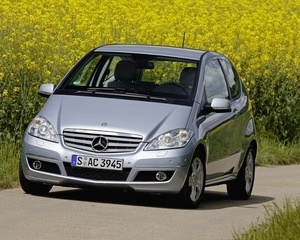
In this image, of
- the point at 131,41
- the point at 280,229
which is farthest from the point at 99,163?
the point at 131,41

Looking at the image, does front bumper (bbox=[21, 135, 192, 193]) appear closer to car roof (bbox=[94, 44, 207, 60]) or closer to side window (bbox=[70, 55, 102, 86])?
side window (bbox=[70, 55, 102, 86])

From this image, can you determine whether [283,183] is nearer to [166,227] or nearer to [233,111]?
[233,111]

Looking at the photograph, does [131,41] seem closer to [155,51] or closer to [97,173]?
[155,51]

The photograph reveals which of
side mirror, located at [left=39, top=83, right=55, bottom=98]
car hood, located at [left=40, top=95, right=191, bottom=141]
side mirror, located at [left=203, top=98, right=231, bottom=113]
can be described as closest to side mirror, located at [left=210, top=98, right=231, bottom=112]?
side mirror, located at [left=203, top=98, right=231, bottom=113]

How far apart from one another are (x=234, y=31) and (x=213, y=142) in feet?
36.0

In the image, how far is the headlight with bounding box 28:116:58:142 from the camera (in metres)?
13.5

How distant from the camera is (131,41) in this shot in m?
22.3

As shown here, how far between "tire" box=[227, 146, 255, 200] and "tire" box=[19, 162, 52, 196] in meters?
2.32

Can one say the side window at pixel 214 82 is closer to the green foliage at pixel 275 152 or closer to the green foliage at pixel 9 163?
the green foliage at pixel 9 163

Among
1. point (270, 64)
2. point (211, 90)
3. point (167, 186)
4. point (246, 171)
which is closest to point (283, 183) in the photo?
point (246, 171)

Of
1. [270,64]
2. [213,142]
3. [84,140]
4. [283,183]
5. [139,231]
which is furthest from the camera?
[270,64]

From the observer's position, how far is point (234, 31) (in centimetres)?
2511

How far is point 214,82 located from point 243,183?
1.18 meters

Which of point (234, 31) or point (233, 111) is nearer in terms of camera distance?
point (233, 111)
